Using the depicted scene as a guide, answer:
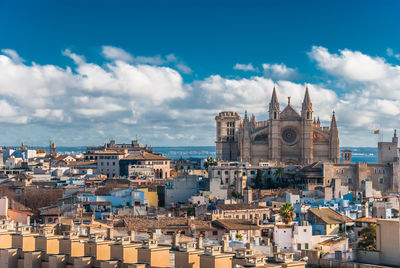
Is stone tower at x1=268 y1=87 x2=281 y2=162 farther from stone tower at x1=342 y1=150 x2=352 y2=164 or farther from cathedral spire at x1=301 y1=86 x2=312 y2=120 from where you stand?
stone tower at x1=342 y1=150 x2=352 y2=164

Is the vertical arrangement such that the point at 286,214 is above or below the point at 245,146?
below

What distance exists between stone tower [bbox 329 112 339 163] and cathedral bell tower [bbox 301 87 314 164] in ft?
9.97

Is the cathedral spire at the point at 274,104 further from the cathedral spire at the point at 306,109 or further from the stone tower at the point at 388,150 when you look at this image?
the stone tower at the point at 388,150

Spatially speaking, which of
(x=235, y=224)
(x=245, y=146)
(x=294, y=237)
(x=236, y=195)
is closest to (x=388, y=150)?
(x=245, y=146)

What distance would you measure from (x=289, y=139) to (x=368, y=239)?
7304 cm

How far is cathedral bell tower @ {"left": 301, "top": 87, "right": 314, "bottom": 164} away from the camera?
10712 cm

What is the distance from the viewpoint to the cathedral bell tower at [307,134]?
10712 cm

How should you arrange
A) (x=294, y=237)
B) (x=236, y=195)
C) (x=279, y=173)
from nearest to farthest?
(x=294, y=237)
(x=236, y=195)
(x=279, y=173)

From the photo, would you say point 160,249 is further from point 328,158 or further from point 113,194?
point 328,158

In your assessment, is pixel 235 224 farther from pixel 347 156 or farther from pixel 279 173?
pixel 347 156

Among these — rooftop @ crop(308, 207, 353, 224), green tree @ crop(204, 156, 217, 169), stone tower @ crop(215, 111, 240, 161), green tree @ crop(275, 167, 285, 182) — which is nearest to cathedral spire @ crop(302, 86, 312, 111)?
stone tower @ crop(215, 111, 240, 161)

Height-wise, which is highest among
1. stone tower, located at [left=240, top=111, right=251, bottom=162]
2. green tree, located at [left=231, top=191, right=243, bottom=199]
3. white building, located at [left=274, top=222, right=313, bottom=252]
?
stone tower, located at [left=240, top=111, right=251, bottom=162]

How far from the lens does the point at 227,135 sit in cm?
12469

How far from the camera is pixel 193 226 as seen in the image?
1607 inches
